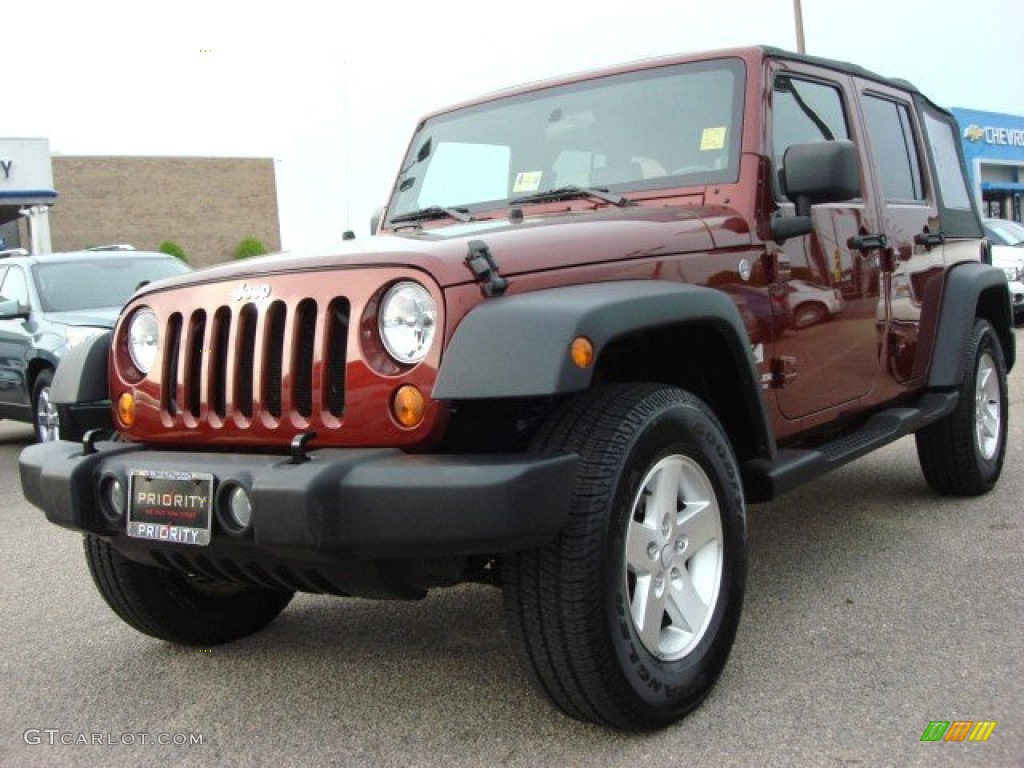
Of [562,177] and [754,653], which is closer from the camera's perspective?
[754,653]

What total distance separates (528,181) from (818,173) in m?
1.07

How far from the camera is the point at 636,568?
2.82 metres

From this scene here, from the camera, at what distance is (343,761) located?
2764 mm

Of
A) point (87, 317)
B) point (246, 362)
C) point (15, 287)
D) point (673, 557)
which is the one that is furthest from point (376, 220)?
point (15, 287)

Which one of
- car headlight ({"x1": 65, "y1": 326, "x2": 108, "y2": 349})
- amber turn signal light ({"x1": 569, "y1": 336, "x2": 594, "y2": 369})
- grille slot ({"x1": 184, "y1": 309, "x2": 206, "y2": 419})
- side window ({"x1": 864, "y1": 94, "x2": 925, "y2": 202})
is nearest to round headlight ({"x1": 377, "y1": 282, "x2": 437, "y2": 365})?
amber turn signal light ({"x1": 569, "y1": 336, "x2": 594, "y2": 369})

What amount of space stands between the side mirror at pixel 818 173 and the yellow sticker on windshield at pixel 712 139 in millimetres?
254

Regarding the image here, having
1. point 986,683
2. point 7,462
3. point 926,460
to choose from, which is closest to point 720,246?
point 986,683

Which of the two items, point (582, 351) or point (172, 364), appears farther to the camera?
point (172, 364)

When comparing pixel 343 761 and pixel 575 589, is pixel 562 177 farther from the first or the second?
pixel 343 761

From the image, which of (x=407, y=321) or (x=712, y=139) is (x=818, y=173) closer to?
(x=712, y=139)

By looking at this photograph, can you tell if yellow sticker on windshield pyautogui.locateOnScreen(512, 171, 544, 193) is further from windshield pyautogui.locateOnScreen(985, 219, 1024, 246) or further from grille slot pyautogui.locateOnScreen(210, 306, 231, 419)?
windshield pyautogui.locateOnScreen(985, 219, 1024, 246)

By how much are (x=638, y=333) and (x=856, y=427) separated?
2.00 metres

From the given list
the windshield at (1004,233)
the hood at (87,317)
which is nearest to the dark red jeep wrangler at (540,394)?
the hood at (87,317)

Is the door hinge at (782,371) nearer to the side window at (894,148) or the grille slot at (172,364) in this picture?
the side window at (894,148)
